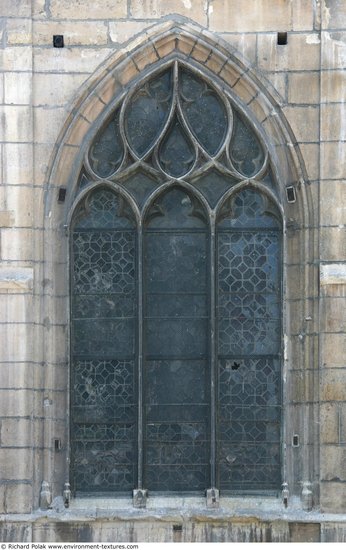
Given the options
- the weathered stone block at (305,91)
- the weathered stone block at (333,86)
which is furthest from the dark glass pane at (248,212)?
the weathered stone block at (333,86)

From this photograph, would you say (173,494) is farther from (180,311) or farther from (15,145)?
(15,145)

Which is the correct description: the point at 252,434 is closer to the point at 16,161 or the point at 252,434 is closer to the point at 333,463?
the point at 333,463

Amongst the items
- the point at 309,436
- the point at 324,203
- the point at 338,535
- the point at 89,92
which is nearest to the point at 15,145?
the point at 89,92

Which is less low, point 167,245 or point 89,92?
point 89,92

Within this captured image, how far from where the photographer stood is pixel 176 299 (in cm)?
1188

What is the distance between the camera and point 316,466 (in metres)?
11.5

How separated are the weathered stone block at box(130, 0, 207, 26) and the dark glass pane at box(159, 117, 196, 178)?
3.21 feet

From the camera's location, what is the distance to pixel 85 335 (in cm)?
1188

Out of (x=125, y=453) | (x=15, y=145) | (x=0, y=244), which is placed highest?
(x=15, y=145)

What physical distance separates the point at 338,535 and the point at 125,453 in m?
2.11

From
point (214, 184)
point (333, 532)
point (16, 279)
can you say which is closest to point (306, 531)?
point (333, 532)

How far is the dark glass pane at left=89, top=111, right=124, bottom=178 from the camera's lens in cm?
1195

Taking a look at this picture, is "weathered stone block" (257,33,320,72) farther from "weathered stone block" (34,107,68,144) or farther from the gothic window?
"weathered stone block" (34,107,68,144)

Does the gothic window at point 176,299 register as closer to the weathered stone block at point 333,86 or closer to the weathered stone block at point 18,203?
the weathered stone block at point 18,203
